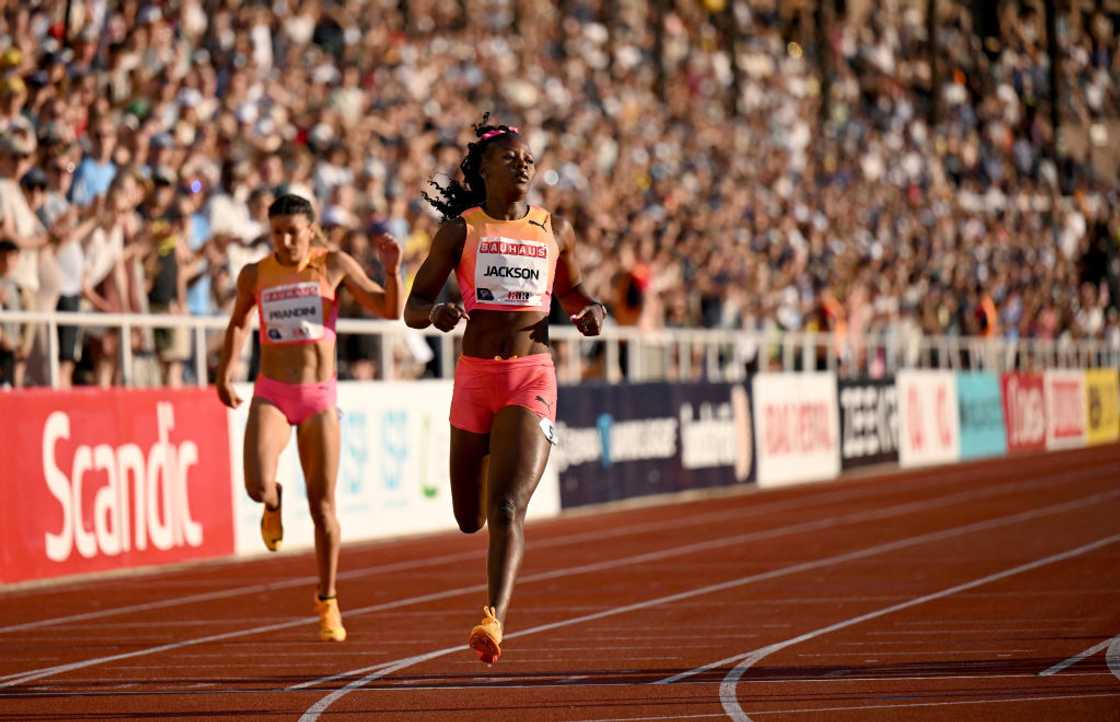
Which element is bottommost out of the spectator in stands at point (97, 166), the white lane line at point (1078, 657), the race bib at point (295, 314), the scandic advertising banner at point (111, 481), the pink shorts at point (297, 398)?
the white lane line at point (1078, 657)

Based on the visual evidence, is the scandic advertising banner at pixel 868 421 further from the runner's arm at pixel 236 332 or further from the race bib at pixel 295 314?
the race bib at pixel 295 314

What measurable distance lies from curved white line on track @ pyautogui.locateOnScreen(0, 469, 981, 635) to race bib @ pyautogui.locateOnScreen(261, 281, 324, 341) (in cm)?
258

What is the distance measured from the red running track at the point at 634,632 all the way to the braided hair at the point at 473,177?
7.21ft

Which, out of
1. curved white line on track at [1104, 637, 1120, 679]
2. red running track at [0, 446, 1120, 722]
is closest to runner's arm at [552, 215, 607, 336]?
red running track at [0, 446, 1120, 722]

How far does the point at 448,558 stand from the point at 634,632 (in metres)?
6.75

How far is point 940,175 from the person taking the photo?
4534cm

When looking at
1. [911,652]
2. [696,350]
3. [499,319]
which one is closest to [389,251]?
[499,319]

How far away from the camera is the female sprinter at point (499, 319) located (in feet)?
29.3

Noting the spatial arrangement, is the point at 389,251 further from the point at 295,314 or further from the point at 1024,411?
the point at 1024,411

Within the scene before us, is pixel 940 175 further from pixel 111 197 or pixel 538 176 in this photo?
pixel 111 197

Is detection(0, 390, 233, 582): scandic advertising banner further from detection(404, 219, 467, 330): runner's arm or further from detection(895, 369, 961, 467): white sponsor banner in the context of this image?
detection(895, 369, 961, 467): white sponsor banner

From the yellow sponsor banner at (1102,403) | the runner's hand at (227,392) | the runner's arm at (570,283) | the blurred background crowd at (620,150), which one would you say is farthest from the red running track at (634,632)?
the yellow sponsor banner at (1102,403)

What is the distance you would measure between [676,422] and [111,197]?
37.2 ft

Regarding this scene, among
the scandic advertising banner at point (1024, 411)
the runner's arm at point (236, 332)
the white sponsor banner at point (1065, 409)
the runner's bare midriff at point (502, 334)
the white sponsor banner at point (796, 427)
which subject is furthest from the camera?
the white sponsor banner at point (1065, 409)
